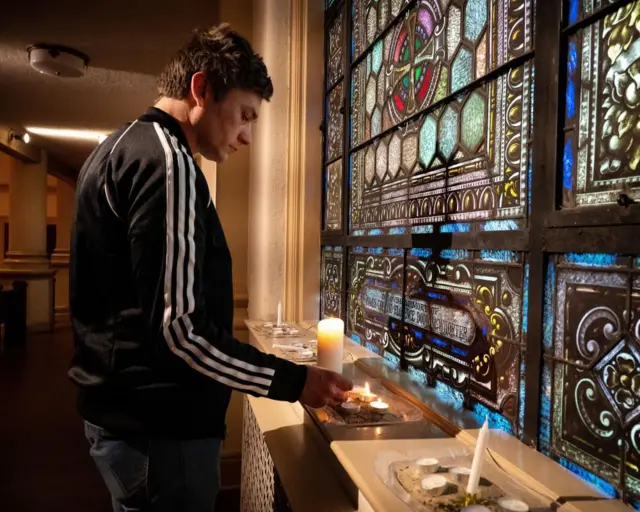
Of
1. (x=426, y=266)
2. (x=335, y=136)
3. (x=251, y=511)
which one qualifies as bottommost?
(x=251, y=511)

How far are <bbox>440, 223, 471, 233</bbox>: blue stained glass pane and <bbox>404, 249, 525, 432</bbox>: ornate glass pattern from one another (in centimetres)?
5

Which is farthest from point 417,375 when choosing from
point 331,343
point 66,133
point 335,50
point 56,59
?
point 66,133

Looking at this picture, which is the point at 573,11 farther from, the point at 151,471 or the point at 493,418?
the point at 151,471

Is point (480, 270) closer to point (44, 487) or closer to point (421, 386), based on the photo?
point (421, 386)

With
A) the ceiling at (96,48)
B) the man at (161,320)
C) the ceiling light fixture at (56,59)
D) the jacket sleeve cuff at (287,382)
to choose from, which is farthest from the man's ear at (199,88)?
the ceiling light fixture at (56,59)

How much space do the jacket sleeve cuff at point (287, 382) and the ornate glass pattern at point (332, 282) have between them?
48.2 inches

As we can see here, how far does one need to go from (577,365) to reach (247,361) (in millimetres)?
614

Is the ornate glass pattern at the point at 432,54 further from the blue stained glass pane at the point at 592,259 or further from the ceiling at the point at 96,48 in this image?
the ceiling at the point at 96,48

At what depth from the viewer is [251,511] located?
205cm

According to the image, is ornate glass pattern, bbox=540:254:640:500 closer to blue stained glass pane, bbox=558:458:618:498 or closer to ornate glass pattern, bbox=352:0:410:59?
blue stained glass pane, bbox=558:458:618:498

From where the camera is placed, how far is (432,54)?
149cm

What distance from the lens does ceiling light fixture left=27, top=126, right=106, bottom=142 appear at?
757 centimetres

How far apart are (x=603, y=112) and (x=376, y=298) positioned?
115 cm

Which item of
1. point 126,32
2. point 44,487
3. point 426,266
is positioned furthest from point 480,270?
point 126,32
